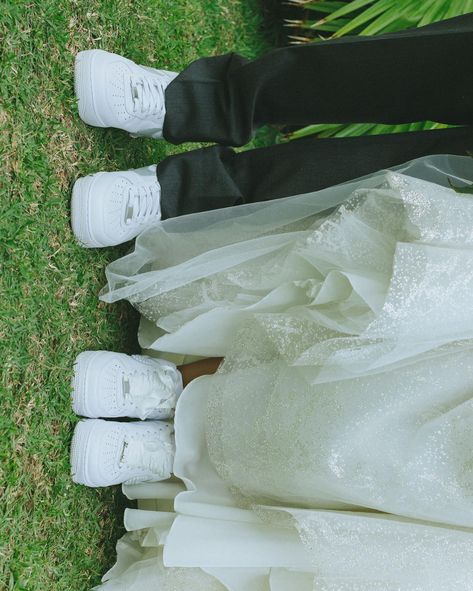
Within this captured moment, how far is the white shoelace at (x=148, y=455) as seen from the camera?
1.38 metres

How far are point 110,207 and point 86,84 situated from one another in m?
0.22

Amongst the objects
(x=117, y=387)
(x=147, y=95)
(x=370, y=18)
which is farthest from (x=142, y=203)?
(x=370, y=18)

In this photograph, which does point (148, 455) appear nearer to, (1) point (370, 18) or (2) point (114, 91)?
(2) point (114, 91)

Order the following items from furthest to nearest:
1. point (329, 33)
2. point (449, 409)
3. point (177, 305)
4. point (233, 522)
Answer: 1. point (329, 33)
2. point (177, 305)
3. point (233, 522)
4. point (449, 409)

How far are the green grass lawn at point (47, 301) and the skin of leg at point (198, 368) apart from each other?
14 centimetres

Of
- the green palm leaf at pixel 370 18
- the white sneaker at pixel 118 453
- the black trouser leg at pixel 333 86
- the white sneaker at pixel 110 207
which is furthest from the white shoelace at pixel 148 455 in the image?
the green palm leaf at pixel 370 18

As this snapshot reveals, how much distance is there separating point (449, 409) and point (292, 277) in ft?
1.06

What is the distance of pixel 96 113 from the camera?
1.42m

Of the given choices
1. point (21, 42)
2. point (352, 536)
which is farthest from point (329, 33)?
point (352, 536)

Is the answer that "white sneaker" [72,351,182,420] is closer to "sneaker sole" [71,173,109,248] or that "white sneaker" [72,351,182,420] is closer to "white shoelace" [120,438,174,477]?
"white shoelace" [120,438,174,477]

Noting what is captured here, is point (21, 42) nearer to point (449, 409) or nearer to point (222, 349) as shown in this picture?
point (222, 349)

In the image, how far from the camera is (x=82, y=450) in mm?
1361

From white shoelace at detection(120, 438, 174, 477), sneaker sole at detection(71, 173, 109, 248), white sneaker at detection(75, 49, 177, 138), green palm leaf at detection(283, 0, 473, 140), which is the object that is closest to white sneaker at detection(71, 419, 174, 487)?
white shoelace at detection(120, 438, 174, 477)

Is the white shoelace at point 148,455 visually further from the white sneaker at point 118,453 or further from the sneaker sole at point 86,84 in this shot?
the sneaker sole at point 86,84
